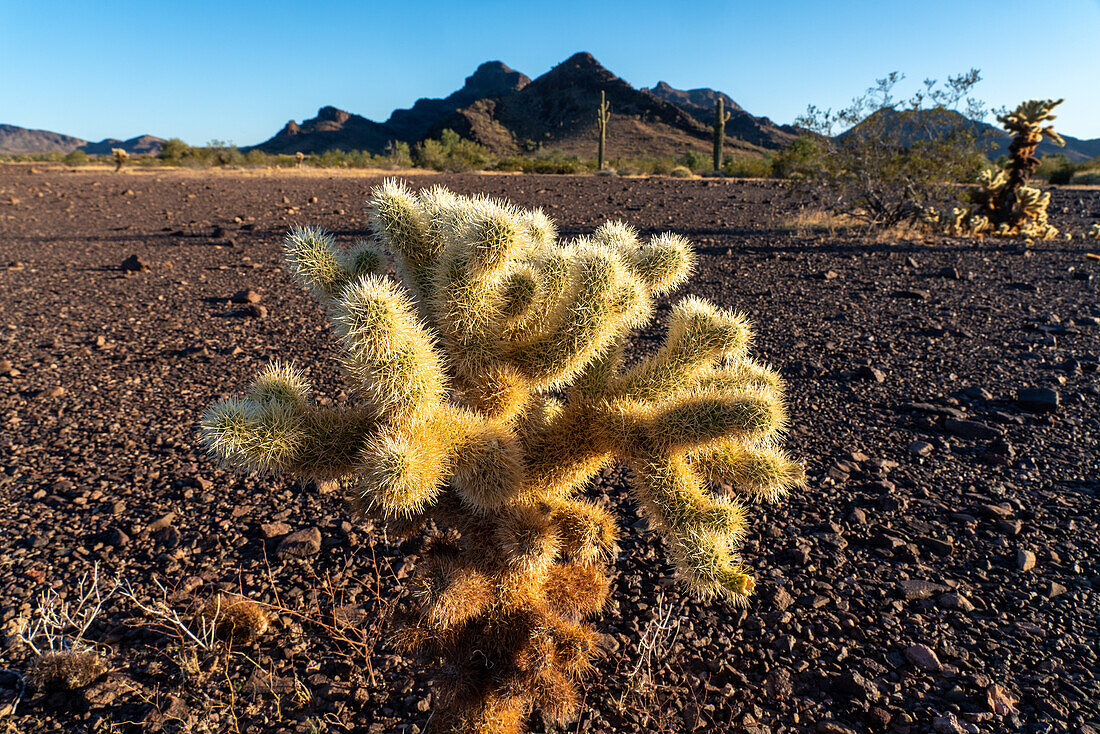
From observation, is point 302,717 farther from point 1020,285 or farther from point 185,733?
point 1020,285

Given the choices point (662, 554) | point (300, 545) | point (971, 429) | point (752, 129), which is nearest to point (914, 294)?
point (971, 429)

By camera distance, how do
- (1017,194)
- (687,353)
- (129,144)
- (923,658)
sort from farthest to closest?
1. (129,144)
2. (1017,194)
3. (923,658)
4. (687,353)

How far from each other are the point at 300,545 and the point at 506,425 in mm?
1687

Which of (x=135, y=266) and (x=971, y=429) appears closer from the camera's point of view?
(x=971, y=429)

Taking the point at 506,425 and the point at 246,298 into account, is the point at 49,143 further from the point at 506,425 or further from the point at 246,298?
the point at 506,425

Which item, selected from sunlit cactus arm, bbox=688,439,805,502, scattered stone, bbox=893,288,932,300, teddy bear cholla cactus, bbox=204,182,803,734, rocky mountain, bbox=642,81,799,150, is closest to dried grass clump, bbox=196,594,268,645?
teddy bear cholla cactus, bbox=204,182,803,734

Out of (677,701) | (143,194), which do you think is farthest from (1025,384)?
(143,194)

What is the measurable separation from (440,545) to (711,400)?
110 cm

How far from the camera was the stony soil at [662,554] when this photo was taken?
2.21m

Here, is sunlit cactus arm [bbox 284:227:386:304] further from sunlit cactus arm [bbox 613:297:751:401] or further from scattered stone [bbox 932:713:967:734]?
scattered stone [bbox 932:713:967:734]

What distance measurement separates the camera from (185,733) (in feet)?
6.62

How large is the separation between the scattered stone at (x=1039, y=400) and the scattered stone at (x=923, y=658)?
3065mm

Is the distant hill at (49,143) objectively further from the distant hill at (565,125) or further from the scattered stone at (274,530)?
the scattered stone at (274,530)

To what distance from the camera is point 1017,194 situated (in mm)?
11438
